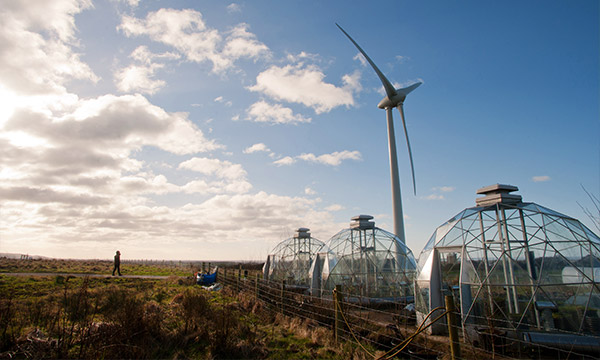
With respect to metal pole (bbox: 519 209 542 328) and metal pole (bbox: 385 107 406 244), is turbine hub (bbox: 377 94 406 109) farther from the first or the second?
metal pole (bbox: 519 209 542 328)

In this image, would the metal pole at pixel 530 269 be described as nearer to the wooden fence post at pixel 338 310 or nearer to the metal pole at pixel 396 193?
the wooden fence post at pixel 338 310

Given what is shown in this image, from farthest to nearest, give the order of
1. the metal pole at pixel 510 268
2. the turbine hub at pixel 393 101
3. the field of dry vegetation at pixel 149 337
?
the turbine hub at pixel 393 101
the metal pole at pixel 510 268
the field of dry vegetation at pixel 149 337

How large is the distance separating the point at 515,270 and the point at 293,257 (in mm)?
25415

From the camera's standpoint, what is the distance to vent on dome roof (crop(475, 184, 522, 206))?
557 inches

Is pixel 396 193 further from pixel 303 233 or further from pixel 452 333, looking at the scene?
Answer: pixel 452 333

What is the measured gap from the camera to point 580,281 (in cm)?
1144

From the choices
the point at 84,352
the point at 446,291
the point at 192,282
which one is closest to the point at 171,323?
the point at 84,352

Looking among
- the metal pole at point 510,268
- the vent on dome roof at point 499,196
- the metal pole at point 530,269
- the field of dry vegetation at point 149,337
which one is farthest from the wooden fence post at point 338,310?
the vent on dome roof at point 499,196

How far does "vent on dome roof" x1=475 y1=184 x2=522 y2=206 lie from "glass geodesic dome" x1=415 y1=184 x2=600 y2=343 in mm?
40

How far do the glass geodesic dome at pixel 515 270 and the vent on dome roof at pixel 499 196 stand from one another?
40 mm

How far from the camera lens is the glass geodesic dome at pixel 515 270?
11.2 meters

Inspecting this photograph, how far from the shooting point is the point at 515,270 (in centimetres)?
1248

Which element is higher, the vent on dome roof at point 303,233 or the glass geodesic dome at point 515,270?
the vent on dome roof at point 303,233

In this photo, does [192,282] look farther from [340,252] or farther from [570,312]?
[570,312]
